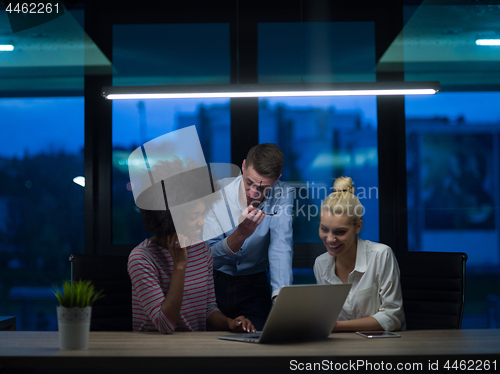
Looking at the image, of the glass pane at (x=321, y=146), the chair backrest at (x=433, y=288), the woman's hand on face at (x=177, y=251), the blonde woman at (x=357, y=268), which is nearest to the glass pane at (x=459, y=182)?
the glass pane at (x=321, y=146)

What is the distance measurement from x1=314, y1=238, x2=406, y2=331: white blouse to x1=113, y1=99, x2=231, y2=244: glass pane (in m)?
1.72

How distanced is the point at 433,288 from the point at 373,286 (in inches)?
24.2

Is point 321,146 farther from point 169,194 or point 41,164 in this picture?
point 41,164

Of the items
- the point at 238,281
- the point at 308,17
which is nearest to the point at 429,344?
the point at 238,281

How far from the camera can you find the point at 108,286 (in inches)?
89.4

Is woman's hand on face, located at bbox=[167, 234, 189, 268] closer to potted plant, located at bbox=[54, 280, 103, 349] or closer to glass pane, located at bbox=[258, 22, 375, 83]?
potted plant, located at bbox=[54, 280, 103, 349]

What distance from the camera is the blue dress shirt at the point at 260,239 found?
7.70ft

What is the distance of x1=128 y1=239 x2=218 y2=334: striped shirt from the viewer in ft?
5.49

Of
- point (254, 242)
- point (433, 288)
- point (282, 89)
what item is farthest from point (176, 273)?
point (433, 288)

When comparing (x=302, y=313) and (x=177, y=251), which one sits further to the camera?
(x=177, y=251)

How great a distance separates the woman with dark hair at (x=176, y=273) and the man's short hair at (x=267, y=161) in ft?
1.56

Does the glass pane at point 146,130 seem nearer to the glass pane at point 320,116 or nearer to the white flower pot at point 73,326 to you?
the glass pane at point 320,116

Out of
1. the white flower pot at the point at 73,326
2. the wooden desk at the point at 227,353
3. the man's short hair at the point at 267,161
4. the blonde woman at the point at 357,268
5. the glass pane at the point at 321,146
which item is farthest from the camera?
the glass pane at the point at 321,146

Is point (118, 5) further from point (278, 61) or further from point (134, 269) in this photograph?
point (134, 269)
